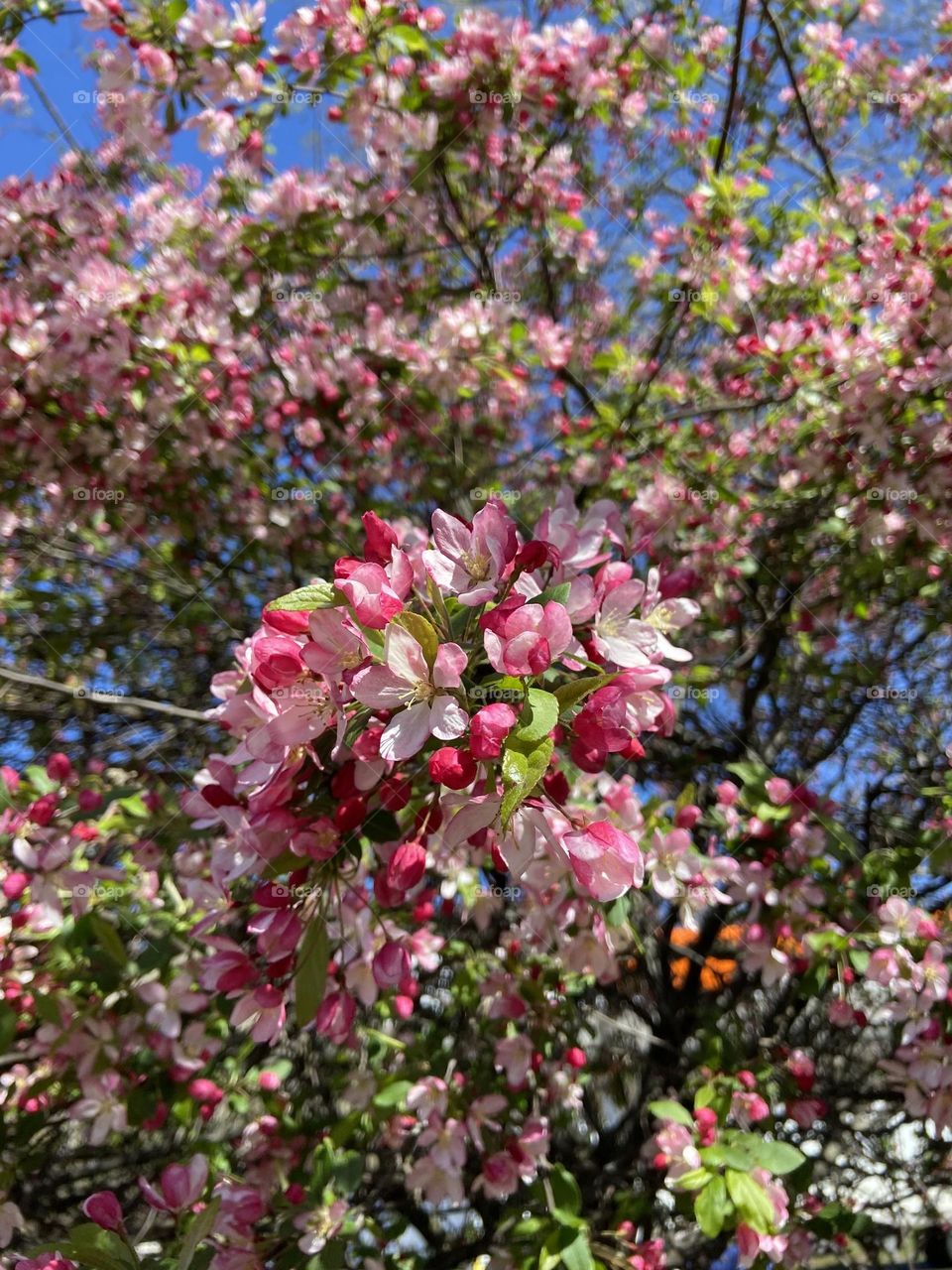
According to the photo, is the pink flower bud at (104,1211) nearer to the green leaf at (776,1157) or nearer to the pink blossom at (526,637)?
the pink blossom at (526,637)

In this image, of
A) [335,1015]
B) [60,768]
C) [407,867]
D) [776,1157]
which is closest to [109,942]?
[60,768]

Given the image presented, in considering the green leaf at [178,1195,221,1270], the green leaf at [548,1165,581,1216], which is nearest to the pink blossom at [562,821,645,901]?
the green leaf at [178,1195,221,1270]

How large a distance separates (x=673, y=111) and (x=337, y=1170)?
3545 millimetres

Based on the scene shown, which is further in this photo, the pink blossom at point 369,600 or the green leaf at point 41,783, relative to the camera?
the green leaf at point 41,783

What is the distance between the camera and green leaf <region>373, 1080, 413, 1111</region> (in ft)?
4.87

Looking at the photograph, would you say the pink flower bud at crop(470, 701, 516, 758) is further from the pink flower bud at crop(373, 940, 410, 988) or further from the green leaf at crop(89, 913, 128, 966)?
the green leaf at crop(89, 913, 128, 966)

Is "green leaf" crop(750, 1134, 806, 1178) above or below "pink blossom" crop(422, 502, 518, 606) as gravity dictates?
below

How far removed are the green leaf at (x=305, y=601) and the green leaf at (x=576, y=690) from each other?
0.79 feet

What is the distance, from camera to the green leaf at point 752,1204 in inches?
49.3

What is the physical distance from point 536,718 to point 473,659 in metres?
0.17

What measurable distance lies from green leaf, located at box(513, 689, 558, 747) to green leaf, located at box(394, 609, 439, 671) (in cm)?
10

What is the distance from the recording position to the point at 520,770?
68 cm

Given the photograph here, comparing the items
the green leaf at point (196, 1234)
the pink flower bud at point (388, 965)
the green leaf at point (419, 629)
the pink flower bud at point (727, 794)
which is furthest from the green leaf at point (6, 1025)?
the pink flower bud at point (727, 794)

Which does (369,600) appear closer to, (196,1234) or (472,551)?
(472,551)
